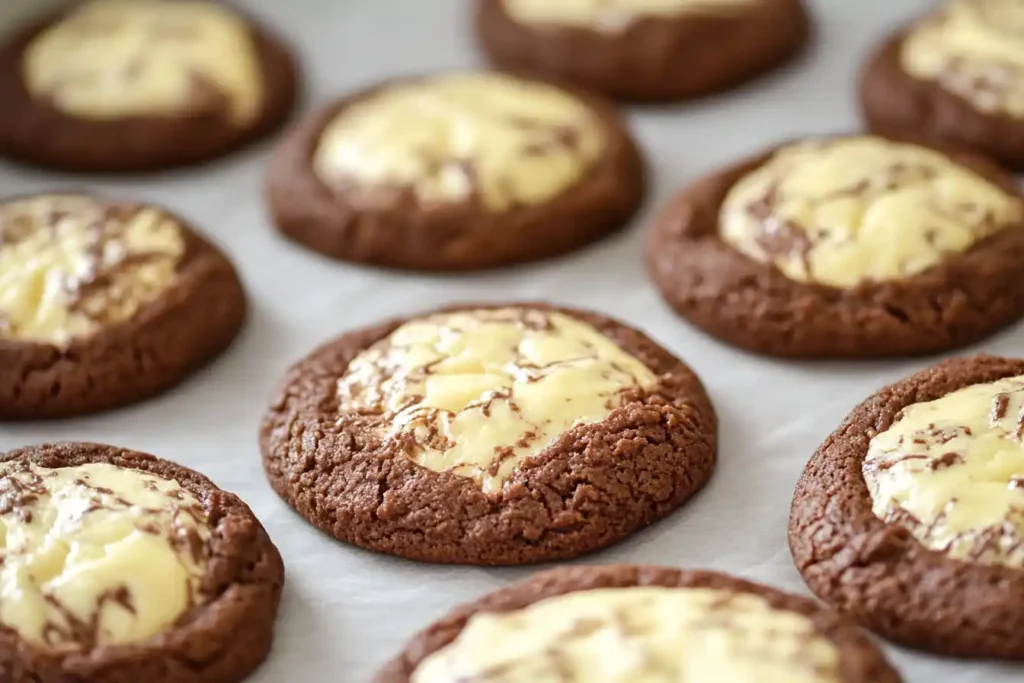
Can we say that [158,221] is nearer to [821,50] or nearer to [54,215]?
[54,215]

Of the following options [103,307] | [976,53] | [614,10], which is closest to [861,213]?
[976,53]

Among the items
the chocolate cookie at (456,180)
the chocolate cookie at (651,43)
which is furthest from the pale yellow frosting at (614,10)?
the chocolate cookie at (456,180)

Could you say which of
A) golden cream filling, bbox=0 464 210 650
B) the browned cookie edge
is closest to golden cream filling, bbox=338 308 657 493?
golden cream filling, bbox=0 464 210 650

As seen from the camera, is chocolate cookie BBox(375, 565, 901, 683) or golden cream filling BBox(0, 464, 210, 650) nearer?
chocolate cookie BBox(375, 565, 901, 683)

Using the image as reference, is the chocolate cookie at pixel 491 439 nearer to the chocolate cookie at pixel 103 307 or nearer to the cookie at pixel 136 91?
the chocolate cookie at pixel 103 307

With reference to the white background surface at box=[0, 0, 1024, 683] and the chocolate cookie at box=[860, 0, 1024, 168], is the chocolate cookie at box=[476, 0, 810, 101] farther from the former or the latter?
the chocolate cookie at box=[860, 0, 1024, 168]

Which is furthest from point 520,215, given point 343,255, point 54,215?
point 54,215
